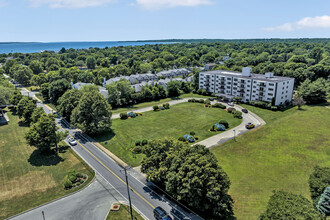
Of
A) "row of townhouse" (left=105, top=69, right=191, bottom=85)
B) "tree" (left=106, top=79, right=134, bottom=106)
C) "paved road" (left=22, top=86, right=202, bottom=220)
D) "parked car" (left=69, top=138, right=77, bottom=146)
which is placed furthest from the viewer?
"row of townhouse" (left=105, top=69, right=191, bottom=85)

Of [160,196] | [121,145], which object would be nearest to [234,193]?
[160,196]

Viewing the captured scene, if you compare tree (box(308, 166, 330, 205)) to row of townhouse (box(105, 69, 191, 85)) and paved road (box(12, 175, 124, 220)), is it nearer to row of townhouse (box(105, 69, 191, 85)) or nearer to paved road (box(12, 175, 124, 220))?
paved road (box(12, 175, 124, 220))

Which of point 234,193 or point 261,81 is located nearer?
point 234,193

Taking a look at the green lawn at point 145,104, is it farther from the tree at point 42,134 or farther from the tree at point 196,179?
the tree at point 196,179

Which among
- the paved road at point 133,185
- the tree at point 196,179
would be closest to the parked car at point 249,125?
the tree at point 196,179

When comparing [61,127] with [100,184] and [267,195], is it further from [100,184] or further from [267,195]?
[267,195]

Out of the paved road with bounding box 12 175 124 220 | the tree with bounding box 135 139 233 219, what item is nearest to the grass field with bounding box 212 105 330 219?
the tree with bounding box 135 139 233 219
